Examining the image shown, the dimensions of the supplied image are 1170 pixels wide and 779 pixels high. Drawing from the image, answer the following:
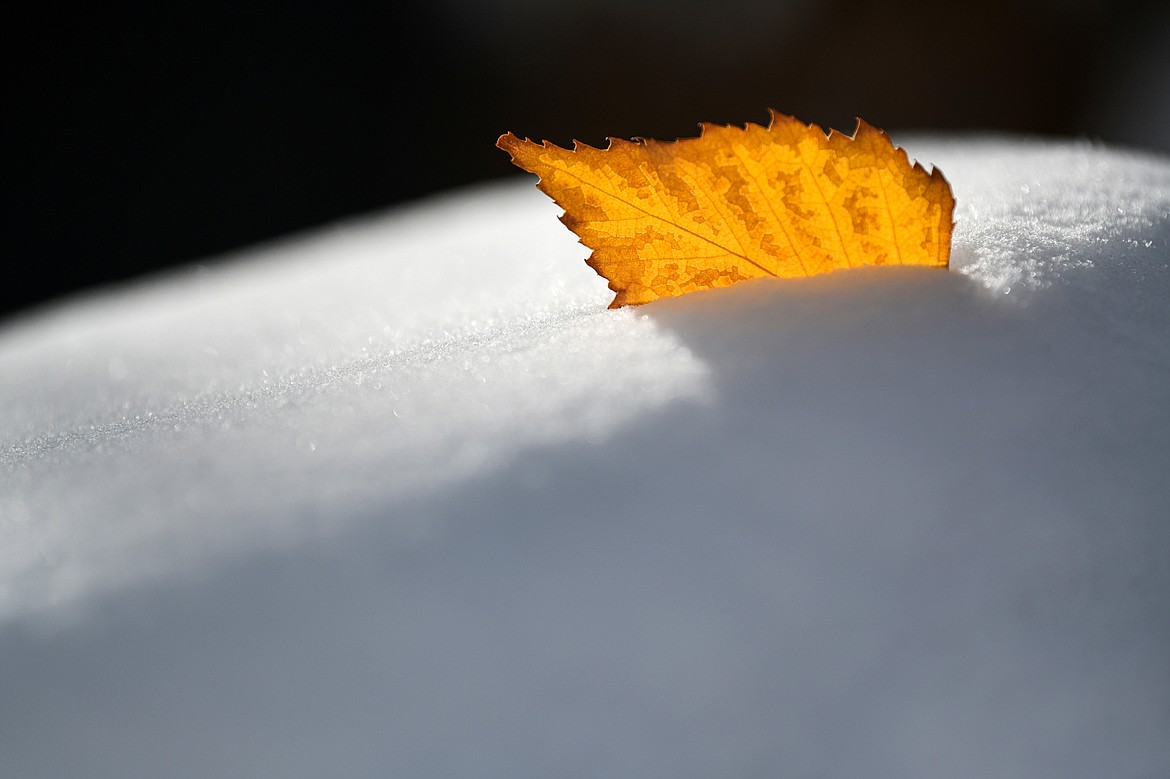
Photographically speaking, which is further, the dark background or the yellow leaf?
the dark background

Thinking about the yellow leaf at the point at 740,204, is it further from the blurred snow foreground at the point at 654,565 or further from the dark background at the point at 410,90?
the dark background at the point at 410,90

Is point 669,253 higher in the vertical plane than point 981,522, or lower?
higher

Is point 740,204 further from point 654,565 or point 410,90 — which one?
point 410,90

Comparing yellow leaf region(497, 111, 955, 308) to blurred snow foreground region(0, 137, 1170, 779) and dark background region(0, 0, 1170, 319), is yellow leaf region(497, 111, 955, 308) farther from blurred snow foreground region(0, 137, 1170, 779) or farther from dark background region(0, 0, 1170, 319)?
dark background region(0, 0, 1170, 319)

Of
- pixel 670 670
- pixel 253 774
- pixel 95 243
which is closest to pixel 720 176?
pixel 670 670

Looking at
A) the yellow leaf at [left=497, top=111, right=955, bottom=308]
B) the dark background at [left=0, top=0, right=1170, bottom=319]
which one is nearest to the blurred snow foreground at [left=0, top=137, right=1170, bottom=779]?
the yellow leaf at [left=497, top=111, right=955, bottom=308]

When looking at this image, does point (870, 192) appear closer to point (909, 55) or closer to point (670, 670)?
point (670, 670)

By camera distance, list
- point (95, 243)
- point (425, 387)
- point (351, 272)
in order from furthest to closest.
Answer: point (95, 243) → point (351, 272) → point (425, 387)

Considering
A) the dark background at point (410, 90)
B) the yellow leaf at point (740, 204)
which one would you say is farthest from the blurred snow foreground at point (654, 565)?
the dark background at point (410, 90)
